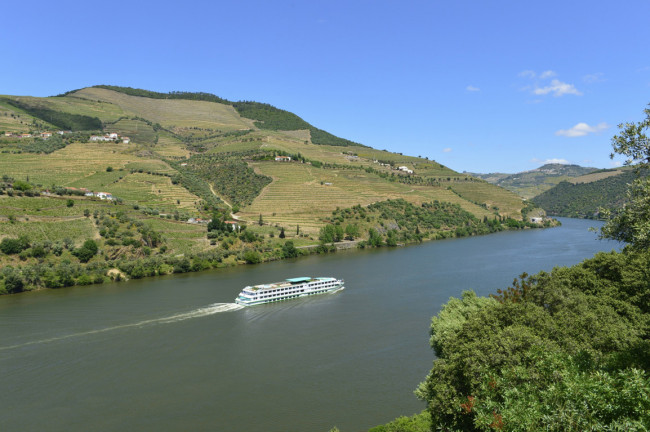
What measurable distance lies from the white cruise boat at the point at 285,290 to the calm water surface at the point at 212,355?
1.21 meters

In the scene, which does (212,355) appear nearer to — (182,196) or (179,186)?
(182,196)

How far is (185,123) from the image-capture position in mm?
190500

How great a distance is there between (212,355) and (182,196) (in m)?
62.6

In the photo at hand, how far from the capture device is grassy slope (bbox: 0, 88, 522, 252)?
78062 millimetres

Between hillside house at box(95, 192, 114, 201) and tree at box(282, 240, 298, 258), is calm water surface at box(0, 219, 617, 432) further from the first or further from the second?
hillside house at box(95, 192, 114, 201)

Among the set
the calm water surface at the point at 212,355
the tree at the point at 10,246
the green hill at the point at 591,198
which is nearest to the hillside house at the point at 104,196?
the tree at the point at 10,246

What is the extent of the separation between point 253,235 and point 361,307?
34.3 meters

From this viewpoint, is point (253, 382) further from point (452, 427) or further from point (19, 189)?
point (19, 189)

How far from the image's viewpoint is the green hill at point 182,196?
55938 mm

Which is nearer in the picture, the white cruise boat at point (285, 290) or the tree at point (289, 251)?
the white cruise boat at point (285, 290)

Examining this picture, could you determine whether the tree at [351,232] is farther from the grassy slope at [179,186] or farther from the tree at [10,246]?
the tree at [10,246]

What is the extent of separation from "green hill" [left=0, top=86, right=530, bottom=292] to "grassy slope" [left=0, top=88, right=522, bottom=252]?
407mm

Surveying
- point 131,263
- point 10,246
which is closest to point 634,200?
point 131,263

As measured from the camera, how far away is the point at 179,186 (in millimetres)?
92188
